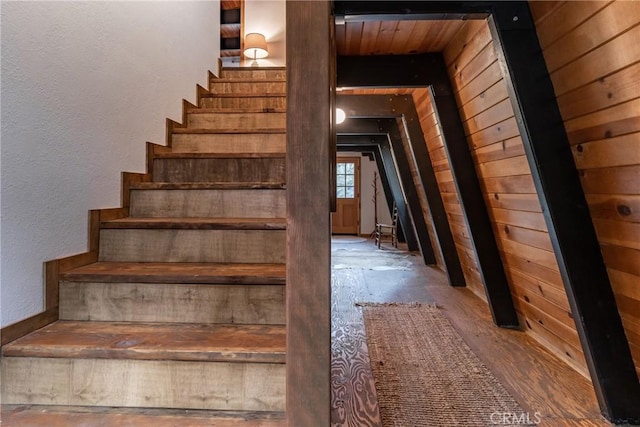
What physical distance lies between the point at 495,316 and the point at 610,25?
70.7 inches

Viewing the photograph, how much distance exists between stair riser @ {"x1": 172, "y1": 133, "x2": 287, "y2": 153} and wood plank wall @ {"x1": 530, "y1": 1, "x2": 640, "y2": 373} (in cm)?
134

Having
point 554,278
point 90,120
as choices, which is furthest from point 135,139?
point 554,278

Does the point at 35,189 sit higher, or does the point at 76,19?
the point at 76,19

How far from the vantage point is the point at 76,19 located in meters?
1.26

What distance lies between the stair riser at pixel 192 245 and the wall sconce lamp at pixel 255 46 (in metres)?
3.55

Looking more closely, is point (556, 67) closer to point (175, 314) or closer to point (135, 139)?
point (175, 314)

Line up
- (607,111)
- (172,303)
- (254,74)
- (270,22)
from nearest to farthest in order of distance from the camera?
(607,111)
(172,303)
(254,74)
(270,22)

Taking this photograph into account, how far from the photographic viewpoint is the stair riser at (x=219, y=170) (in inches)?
68.5

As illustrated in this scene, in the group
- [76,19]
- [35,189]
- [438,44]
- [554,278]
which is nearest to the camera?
[35,189]

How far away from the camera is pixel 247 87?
2.74m

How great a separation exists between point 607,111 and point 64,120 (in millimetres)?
1883

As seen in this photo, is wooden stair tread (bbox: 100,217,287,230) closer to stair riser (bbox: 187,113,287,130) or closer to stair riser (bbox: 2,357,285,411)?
stair riser (bbox: 2,357,285,411)

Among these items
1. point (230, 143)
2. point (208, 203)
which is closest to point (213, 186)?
point (208, 203)

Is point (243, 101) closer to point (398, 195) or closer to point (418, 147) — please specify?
point (418, 147)
